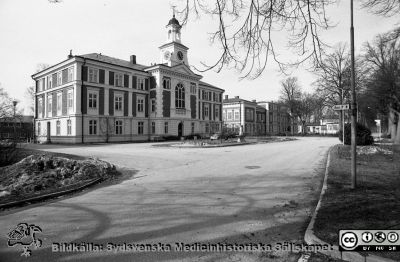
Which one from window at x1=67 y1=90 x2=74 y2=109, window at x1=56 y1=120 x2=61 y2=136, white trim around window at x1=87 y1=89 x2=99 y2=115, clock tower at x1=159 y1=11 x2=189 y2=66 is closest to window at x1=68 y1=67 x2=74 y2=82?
window at x1=67 y1=90 x2=74 y2=109

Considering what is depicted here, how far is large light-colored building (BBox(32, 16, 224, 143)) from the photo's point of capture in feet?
117

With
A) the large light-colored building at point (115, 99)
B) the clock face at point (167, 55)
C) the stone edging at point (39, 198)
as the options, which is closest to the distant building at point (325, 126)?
the large light-colored building at point (115, 99)

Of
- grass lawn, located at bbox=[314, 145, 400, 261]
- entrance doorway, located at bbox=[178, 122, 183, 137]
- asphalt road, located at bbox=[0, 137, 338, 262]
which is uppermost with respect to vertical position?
entrance doorway, located at bbox=[178, 122, 183, 137]

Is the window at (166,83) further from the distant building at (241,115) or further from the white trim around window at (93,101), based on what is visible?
the distant building at (241,115)

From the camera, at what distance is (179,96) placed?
158ft

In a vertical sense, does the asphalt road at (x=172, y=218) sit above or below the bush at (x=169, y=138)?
below

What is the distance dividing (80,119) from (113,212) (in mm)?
32898

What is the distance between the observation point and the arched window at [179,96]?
47.7 m

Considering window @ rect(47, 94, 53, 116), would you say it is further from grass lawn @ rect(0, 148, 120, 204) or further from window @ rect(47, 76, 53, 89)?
grass lawn @ rect(0, 148, 120, 204)

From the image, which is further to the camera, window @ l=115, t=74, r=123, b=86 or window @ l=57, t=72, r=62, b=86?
window @ l=115, t=74, r=123, b=86

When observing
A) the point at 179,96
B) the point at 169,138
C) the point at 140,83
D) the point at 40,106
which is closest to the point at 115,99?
the point at 140,83

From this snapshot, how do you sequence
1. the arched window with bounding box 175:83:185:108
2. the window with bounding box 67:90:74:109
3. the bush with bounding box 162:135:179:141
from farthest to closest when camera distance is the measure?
the arched window with bounding box 175:83:185:108
the bush with bounding box 162:135:179:141
the window with bounding box 67:90:74:109

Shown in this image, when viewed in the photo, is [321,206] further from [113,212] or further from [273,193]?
[113,212]

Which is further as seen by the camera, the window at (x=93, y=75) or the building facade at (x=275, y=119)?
the building facade at (x=275, y=119)
